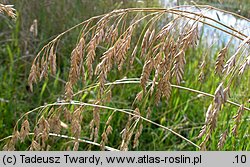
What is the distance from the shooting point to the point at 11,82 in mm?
2434

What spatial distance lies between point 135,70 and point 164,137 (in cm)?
73

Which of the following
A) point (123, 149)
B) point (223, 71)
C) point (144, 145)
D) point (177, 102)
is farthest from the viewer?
point (177, 102)

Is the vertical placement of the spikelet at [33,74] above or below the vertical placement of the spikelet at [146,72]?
below

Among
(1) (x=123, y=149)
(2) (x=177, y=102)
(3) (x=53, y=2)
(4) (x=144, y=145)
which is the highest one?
(3) (x=53, y=2)

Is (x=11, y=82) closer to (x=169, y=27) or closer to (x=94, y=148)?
(x=94, y=148)

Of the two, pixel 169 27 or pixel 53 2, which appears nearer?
pixel 169 27

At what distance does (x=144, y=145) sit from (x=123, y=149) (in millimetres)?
1154

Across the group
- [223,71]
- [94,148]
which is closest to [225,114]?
[94,148]

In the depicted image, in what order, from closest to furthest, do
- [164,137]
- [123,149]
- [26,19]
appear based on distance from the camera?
1. [123,149]
2. [164,137]
3. [26,19]

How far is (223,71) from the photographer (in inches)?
28.6

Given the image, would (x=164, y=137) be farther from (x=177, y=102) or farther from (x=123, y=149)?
(x=123, y=149)

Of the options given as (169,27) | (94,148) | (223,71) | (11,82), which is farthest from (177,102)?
(223,71)

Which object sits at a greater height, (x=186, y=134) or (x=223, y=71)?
(x=223, y=71)

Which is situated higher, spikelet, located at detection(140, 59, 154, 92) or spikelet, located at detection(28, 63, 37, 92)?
spikelet, located at detection(140, 59, 154, 92)
